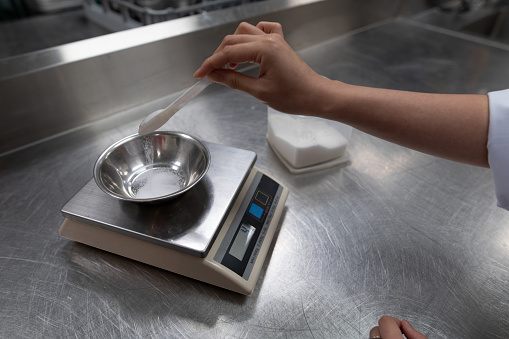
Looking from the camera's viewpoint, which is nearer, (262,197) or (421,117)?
(421,117)

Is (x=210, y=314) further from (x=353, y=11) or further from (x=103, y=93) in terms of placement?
(x=353, y=11)

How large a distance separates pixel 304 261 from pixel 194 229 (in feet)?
0.78

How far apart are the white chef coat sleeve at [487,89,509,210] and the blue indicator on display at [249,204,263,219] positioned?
420 mm

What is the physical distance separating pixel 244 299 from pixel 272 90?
1.25 ft

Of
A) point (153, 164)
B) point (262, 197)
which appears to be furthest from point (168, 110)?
point (262, 197)

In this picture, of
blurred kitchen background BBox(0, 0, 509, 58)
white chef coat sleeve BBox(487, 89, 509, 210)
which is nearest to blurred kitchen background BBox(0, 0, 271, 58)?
blurred kitchen background BBox(0, 0, 509, 58)

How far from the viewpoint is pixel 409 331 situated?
1.74 feet

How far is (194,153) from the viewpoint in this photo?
722 millimetres

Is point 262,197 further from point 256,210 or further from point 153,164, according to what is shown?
point 153,164

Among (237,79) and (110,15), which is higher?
(237,79)

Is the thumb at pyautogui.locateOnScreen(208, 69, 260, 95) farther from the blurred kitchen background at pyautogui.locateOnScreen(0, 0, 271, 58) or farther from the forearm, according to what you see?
the blurred kitchen background at pyautogui.locateOnScreen(0, 0, 271, 58)

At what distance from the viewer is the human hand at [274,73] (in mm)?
556

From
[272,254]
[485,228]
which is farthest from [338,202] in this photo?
[485,228]

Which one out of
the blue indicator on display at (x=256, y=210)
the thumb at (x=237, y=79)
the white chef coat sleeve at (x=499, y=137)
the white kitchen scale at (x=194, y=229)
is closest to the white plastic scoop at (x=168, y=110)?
the thumb at (x=237, y=79)
